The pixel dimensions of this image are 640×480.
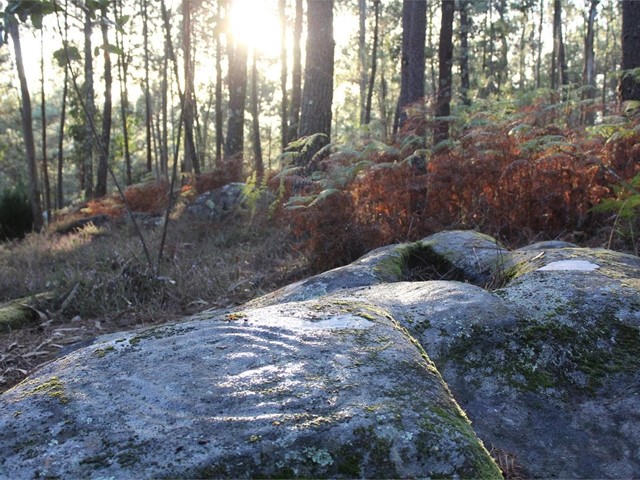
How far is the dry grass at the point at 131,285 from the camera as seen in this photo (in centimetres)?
398

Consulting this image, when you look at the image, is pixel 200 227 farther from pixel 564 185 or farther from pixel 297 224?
pixel 564 185

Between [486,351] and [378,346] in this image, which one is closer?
[378,346]

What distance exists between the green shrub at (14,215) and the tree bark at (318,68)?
10298 mm

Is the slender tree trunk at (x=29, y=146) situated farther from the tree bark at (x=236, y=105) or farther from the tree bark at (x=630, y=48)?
the tree bark at (x=630, y=48)

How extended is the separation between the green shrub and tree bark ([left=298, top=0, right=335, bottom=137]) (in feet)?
33.8

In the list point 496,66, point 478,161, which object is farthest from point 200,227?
point 496,66

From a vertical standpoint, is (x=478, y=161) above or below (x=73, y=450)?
above

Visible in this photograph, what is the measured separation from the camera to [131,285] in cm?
494

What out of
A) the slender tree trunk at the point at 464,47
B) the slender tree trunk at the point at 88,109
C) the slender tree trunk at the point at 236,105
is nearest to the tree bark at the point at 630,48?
the slender tree trunk at the point at 236,105

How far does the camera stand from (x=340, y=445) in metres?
1.20

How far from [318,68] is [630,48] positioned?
4658mm

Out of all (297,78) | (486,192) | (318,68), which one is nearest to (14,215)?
(297,78)

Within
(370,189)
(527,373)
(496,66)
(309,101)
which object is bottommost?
(527,373)

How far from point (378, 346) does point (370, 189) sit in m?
4.08
